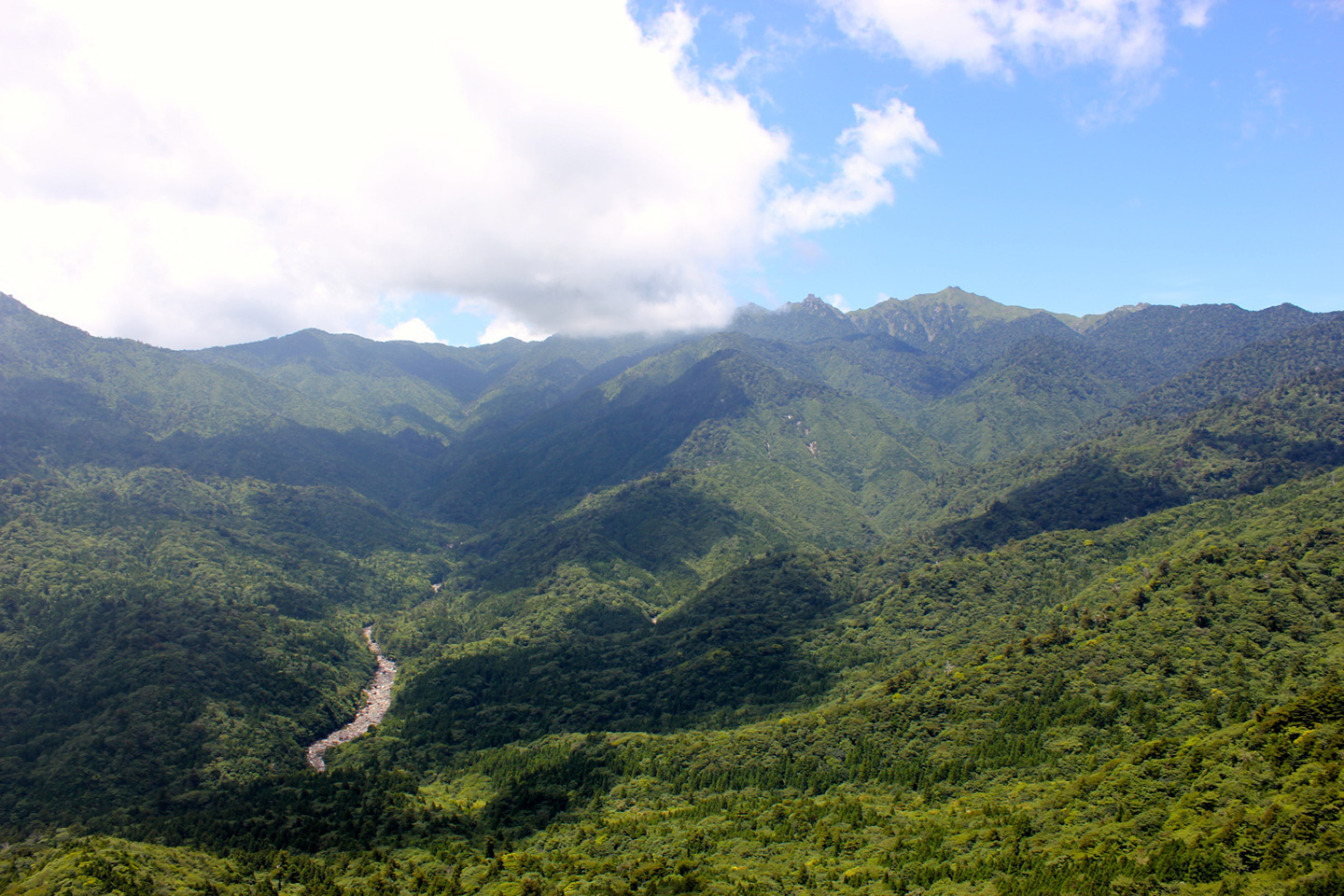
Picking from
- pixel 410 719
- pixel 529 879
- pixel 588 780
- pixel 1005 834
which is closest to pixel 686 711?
pixel 588 780

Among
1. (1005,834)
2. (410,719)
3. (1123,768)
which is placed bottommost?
(410,719)

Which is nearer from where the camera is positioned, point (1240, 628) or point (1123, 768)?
point (1123, 768)

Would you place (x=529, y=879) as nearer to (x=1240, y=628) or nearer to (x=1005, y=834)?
(x=1005, y=834)

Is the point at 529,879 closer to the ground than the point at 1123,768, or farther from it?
closer to the ground

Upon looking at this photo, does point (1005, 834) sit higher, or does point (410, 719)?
point (1005, 834)

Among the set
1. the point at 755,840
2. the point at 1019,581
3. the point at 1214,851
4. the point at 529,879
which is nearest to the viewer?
the point at 1214,851

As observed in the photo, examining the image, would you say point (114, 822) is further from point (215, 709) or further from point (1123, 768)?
point (1123, 768)

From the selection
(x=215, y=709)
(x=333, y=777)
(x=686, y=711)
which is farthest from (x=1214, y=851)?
(x=215, y=709)

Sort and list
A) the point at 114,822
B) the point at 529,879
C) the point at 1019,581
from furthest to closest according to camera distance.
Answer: the point at 1019,581 → the point at 114,822 → the point at 529,879

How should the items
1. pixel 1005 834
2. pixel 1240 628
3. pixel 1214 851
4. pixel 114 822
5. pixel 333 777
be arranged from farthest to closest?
pixel 333 777, pixel 114 822, pixel 1240 628, pixel 1005 834, pixel 1214 851
